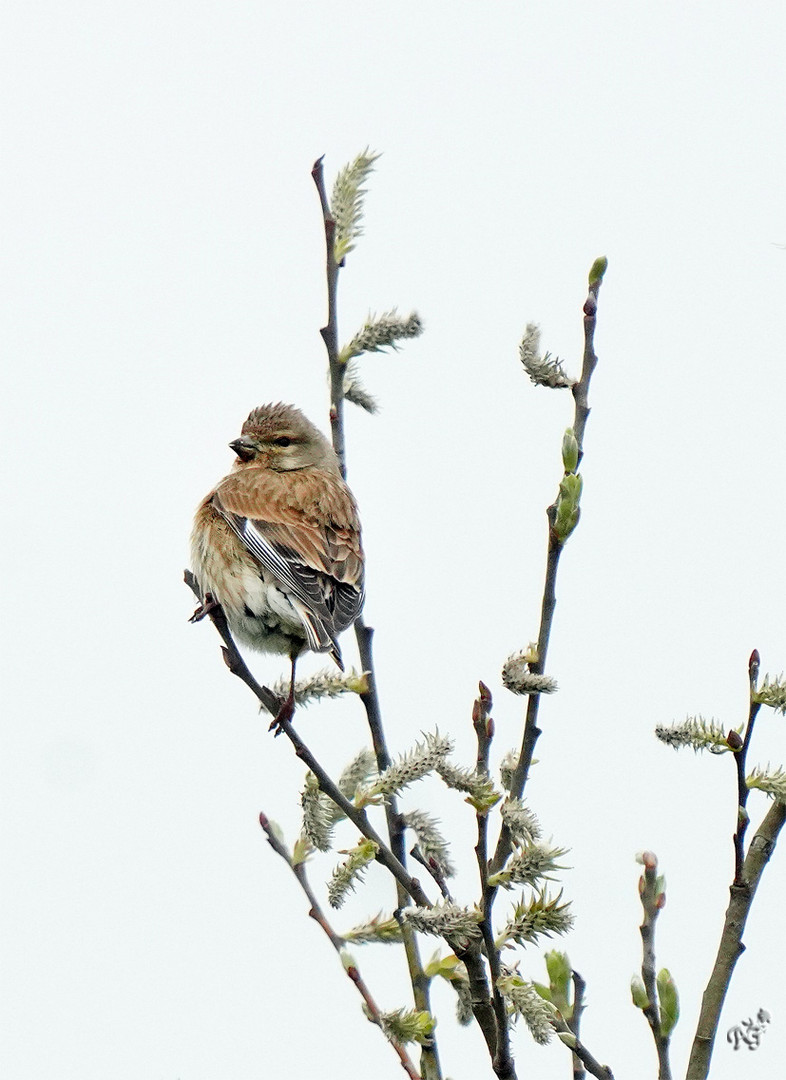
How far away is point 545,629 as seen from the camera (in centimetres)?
284

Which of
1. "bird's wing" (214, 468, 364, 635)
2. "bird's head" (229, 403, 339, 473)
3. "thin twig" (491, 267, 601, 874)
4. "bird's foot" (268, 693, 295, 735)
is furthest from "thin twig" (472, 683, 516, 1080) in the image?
"bird's head" (229, 403, 339, 473)

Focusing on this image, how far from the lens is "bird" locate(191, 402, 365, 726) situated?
15.6 ft

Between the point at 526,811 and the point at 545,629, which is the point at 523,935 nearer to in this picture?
the point at 526,811

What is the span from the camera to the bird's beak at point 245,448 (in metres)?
6.25

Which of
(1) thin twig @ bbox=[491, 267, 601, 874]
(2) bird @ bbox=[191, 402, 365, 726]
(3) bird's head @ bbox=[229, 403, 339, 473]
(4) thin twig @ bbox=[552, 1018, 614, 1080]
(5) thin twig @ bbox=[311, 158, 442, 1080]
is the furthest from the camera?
(3) bird's head @ bbox=[229, 403, 339, 473]

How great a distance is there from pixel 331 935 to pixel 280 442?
3.16 m

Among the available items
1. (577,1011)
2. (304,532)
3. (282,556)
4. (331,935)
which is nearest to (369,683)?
(331,935)

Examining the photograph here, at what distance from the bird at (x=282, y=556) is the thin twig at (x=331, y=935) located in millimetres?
846

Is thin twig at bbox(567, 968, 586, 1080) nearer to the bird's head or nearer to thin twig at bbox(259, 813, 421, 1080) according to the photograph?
thin twig at bbox(259, 813, 421, 1080)

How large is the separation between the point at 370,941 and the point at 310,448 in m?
3.18

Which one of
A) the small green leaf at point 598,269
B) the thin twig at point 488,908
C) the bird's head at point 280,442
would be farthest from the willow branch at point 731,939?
the bird's head at point 280,442

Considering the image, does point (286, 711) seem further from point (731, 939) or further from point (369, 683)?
point (731, 939)

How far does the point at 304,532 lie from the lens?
17.5 feet

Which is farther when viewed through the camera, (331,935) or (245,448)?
(245,448)
